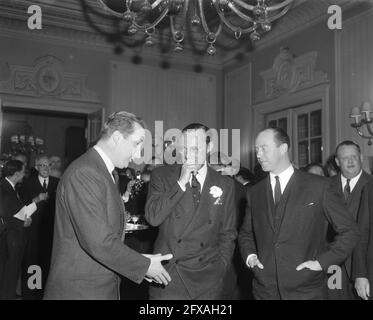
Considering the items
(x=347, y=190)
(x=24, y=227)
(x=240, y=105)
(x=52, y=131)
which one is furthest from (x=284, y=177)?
(x=52, y=131)

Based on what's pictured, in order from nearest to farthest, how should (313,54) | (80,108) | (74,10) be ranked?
1. (313,54)
2. (74,10)
3. (80,108)

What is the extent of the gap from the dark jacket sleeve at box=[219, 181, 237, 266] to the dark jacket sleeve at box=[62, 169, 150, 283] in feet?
2.51

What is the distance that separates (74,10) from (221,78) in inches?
127

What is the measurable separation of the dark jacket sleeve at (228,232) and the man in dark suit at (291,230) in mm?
92

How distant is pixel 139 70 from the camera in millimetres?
8016

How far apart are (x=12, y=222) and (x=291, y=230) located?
3266mm

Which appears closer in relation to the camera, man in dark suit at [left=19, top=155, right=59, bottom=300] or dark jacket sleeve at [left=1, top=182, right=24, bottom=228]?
dark jacket sleeve at [left=1, top=182, right=24, bottom=228]

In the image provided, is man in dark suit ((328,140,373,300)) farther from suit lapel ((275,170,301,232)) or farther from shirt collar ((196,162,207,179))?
shirt collar ((196,162,207,179))

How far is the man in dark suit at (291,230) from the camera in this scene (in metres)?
2.29

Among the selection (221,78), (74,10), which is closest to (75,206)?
(74,10)

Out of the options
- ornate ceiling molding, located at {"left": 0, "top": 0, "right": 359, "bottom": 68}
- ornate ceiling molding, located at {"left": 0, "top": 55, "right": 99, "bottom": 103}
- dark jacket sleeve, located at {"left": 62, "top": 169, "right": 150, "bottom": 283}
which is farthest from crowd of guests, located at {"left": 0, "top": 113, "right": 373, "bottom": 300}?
ornate ceiling molding, located at {"left": 0, "top": 55, "right": 99, "bottom": 103}

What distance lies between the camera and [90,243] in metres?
1.81

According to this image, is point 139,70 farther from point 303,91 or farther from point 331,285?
point 331,285

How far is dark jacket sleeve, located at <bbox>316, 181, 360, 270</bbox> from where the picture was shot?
2.26 meters
